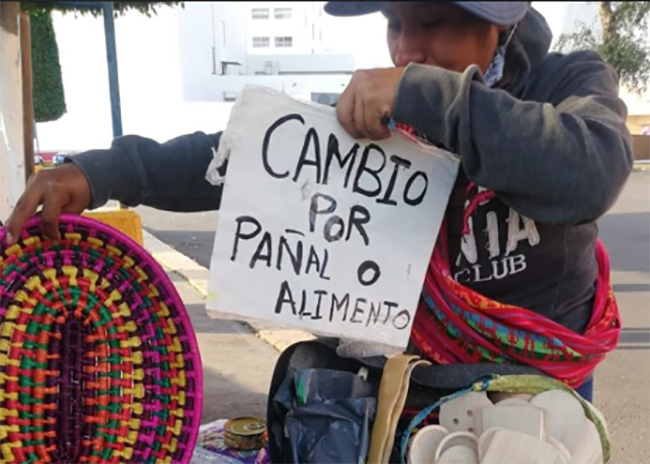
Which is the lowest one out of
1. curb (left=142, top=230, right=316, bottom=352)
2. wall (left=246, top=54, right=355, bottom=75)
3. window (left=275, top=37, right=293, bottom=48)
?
curb (left=142, top=230, right=316, bottom=352)

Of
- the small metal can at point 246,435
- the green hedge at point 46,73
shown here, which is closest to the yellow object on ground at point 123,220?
the green hedge at point 46,73

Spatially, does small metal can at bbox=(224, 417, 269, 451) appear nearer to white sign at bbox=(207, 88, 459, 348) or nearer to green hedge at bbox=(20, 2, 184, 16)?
white sign at bbox=(207, 88, 459, 348)

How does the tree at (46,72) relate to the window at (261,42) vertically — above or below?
below

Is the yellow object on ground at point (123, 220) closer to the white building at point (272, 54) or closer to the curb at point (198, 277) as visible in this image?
the curb at point (198, 277)

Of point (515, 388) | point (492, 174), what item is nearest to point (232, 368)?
point (515, 388)

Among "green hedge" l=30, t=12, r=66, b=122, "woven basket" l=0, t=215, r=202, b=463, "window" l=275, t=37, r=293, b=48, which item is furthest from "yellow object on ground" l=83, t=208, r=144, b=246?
"woven basket" l=0, t=215, r=202, b=463

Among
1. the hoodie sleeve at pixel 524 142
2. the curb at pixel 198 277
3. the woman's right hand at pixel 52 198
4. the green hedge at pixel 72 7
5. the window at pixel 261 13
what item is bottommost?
the curb at pixel 198 277

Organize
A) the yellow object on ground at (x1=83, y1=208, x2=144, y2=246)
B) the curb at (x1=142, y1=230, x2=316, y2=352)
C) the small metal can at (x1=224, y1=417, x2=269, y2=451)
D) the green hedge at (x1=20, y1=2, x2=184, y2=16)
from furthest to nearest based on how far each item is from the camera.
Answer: the yellow object on ground at (x1=83, y1=208, x2=144, y2=246) → the green hedge at (x1=20, y1=2, x2=184, y2=16) → the curb at (x1=142, y1=230, x2=316, y2=352) → the small metal can at (x1=224, y1=417, x2=269, y2=451)

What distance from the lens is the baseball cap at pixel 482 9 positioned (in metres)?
1.24

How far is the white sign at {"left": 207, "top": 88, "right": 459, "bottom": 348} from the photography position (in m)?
1.34

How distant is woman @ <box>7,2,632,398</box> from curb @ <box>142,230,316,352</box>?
7.36 feet

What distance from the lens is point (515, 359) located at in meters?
1.48

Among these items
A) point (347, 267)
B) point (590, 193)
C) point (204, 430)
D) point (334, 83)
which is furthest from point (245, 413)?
point (590, 193)

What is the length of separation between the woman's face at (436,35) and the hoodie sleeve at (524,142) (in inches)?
4.1
